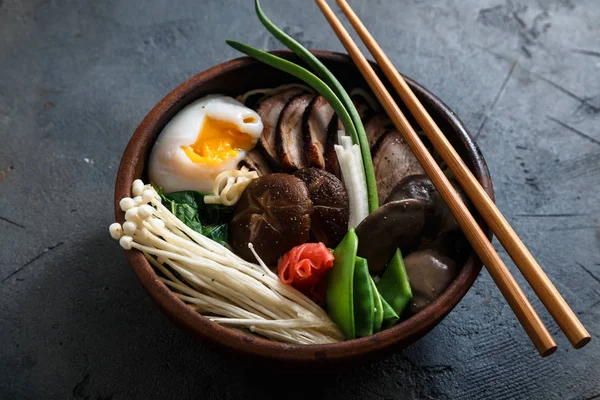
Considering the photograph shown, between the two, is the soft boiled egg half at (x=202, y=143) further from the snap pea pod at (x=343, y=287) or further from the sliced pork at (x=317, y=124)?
the snap pea pod at (x=343, y=287)

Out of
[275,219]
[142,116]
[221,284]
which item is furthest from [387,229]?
[142,116]

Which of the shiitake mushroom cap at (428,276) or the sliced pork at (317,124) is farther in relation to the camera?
the sliced pork at (317,124)

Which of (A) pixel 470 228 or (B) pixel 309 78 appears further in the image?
(B) pixel 309 78

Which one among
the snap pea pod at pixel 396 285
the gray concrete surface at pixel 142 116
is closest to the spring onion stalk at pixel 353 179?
the snap pea pod at pixel 396 285

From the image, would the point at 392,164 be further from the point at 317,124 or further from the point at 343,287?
the point at 343,287

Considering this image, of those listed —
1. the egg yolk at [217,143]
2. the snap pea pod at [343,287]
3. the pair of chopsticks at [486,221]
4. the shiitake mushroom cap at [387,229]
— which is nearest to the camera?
the pair of chopsticks at [486,221]

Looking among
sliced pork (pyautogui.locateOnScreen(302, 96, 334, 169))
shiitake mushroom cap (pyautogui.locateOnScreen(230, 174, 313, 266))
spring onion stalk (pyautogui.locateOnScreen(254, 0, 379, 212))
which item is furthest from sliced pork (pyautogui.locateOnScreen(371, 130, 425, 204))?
shiitake mushroom cap (pyautogui.locateOnScreen(230, 174, 313, 266))
